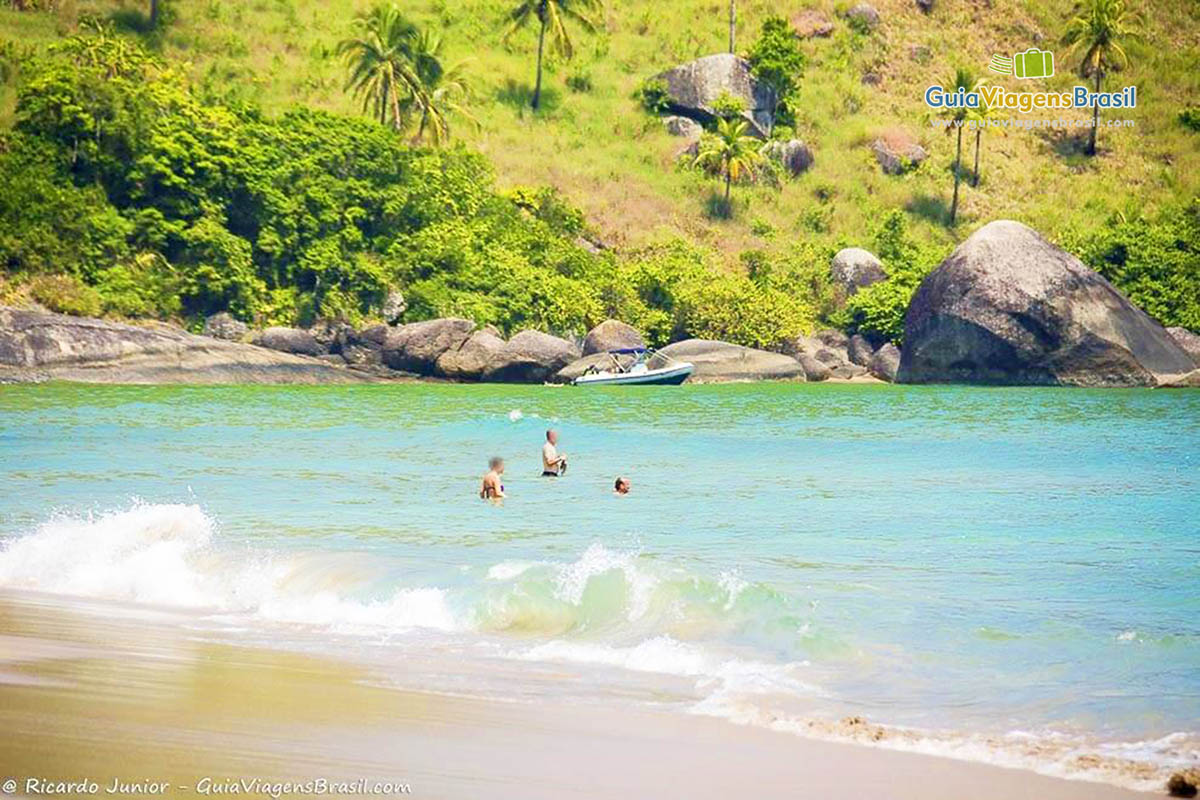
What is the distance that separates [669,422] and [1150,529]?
18.1 meters

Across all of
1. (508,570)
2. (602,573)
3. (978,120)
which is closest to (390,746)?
(602,573)

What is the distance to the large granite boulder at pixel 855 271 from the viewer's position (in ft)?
211

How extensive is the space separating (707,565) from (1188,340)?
1817 inches

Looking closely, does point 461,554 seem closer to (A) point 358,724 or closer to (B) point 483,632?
(B) point 483,632

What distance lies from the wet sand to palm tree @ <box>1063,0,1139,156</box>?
2938 inches

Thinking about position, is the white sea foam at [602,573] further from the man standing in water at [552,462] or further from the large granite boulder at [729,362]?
the large granite boulder at [729,362]

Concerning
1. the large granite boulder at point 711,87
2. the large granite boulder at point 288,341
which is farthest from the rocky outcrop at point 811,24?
the large granite boulder at point 288,341

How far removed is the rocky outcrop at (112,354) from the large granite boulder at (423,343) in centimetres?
482

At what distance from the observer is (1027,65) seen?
280 ft

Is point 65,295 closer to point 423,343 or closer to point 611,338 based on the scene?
point 423,343

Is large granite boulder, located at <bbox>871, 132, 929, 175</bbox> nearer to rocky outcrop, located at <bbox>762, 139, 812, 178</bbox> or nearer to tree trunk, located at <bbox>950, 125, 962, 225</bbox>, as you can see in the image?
tree trunk, located at <bbox>950, 125, 962, 225</bbox>

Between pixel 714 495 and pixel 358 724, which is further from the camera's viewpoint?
pixel 714 495

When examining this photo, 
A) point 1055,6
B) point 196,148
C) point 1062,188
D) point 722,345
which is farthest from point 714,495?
point 1055,6

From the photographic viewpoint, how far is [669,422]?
34719mm
